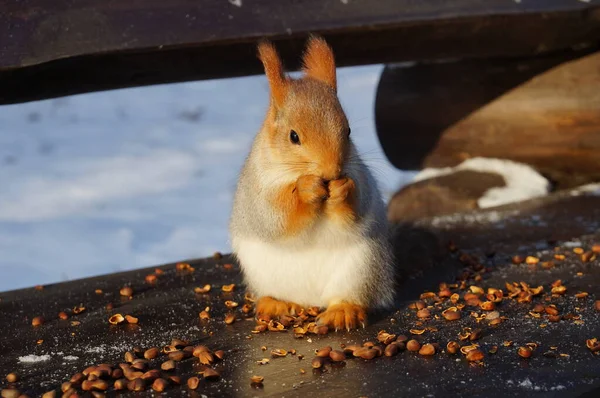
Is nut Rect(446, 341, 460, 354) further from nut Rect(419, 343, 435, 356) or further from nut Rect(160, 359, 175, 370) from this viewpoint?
nut Rect(160, 359, 175, 370)

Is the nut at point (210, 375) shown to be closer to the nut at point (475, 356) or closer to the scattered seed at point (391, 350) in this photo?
the scattered seed at point (391, 350)

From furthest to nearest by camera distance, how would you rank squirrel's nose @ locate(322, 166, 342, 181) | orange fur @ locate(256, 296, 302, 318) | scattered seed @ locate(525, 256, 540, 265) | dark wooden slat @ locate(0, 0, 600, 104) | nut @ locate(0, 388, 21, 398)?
scattered seed @ locate(525, 256, 540, 265), dark wooden slat @ locate(0, 0, 600, 104), orange fur @ locate(256, 296, 302, 318), squirrel's nose @ locate(322, 166, 342, 181), nut @ locate(0, 388, 21, 398)

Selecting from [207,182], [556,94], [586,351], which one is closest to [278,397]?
[586,351]

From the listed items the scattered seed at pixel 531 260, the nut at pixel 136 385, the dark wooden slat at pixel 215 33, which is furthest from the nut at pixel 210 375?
the scattered seed at pixel 531 260

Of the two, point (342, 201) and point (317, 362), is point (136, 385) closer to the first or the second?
point (317, 362)

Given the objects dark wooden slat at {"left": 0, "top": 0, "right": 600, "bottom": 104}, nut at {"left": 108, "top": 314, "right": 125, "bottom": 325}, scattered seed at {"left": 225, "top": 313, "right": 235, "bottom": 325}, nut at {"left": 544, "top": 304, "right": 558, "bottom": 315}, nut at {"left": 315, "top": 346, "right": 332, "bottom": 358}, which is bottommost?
nut at {"left": 544, "top": 304, "right": 558, "bottom": 315}

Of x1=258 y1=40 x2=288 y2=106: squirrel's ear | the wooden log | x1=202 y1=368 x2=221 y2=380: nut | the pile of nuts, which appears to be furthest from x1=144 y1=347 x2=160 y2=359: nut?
the wooden log
